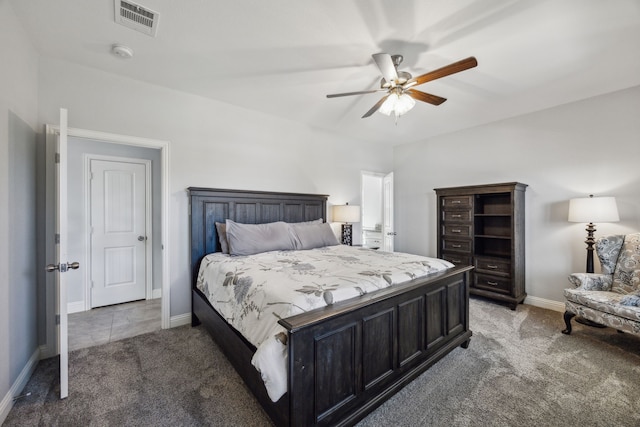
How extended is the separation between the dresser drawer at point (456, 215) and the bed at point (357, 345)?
1.75 meters

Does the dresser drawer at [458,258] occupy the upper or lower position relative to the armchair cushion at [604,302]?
upper

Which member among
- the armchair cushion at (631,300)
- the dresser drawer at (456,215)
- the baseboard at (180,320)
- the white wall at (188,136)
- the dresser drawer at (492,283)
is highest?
the white wall at (188,136)

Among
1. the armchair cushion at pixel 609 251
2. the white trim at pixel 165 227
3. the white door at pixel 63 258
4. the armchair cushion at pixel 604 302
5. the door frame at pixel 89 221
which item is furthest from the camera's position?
the door frame at pixel 89 221

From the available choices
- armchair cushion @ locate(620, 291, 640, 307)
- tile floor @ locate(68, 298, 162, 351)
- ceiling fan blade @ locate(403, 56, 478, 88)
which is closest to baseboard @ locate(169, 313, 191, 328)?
tile floor @ locate(68, 298, 162, 351)

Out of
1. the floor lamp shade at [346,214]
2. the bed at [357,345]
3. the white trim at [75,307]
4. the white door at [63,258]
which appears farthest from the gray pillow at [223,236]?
the white trim at [75,307]

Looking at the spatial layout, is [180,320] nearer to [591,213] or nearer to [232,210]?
[232,210]

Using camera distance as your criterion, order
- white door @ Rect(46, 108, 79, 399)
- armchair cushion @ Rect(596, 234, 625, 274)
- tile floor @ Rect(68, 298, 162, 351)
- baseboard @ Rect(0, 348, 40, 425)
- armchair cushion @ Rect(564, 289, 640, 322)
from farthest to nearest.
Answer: armchair cushion @ Rect(596, 234, 625, 274), tile floor @ Rect(68, 298, 162, 351), armchair cushion @ Rect(564, 289, 640, 322), white door @ Rect(46, 108, 79, 399), baseboard @ Rect(0, 348, 40, 425)

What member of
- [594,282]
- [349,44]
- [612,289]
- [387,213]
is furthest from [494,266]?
[349,44]

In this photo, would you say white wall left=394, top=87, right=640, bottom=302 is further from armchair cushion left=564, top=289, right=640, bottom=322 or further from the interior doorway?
the interior doorway

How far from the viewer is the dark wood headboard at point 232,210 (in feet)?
10.1

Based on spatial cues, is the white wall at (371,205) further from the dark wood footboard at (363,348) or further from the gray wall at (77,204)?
the gray wall at (77,204)

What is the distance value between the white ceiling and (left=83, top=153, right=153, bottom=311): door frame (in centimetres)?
143

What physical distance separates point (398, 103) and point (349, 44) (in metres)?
0.66

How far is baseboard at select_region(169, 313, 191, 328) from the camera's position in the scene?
2.98m
